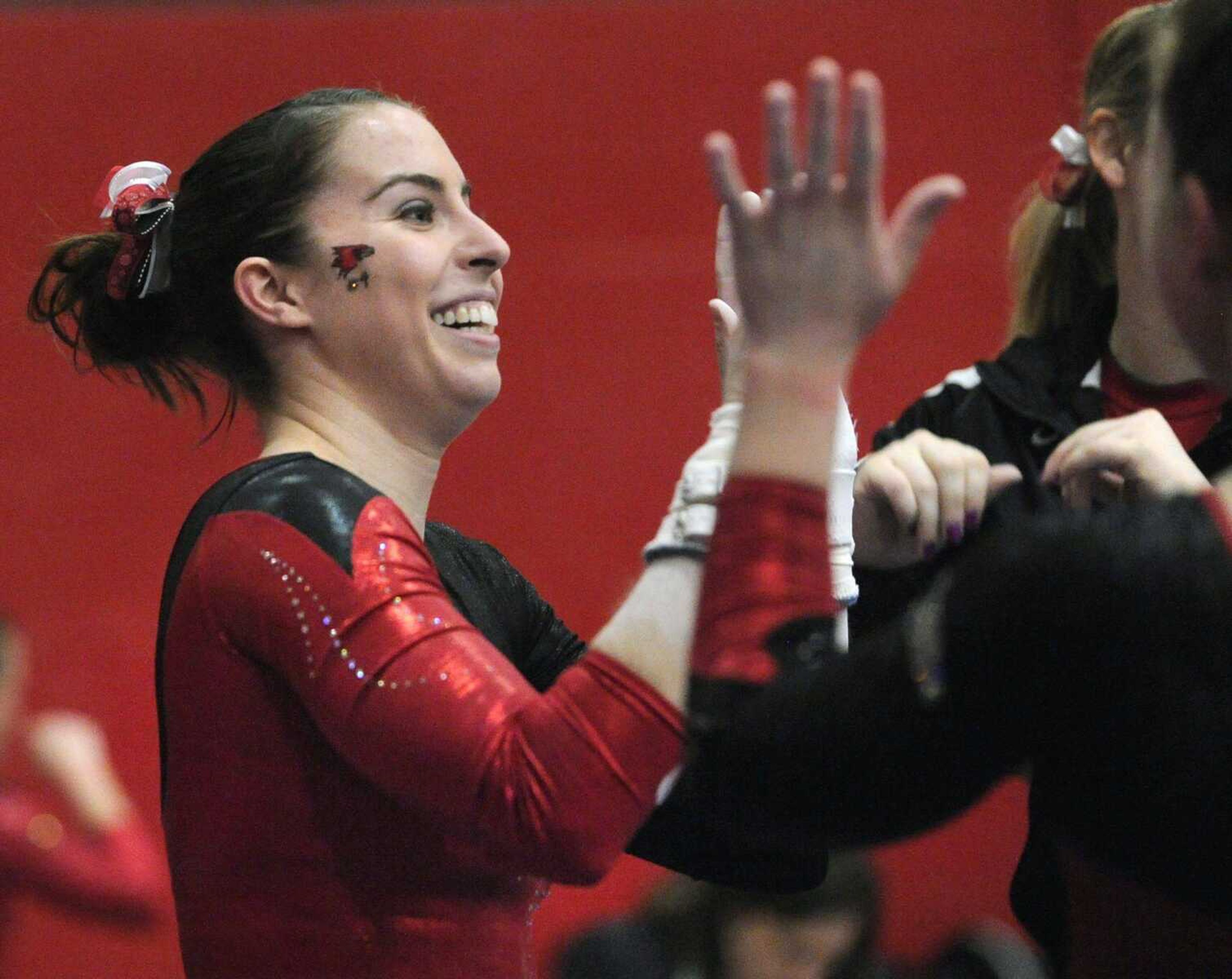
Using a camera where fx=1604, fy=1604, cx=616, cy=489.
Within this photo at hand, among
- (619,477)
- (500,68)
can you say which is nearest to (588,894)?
(619,477)

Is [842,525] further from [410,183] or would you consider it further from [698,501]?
[410,183]

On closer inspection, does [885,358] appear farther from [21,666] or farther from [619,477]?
[21,666]

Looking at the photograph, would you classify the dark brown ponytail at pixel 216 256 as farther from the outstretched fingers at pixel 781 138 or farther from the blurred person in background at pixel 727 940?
the blurred person in background at pixel 727 940

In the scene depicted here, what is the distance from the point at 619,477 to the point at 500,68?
77cm

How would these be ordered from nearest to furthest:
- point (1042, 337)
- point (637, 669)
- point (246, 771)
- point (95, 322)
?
point (637, 669) → point (246, 771) → point (95, 322) → point (1042, 337)

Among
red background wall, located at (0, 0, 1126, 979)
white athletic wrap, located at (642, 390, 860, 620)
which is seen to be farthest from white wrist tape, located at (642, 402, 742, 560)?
red background wall, located at (0, 0, 1126, 979)

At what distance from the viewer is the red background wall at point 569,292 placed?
287 cm

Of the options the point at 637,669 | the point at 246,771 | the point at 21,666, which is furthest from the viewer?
the point at 21,666

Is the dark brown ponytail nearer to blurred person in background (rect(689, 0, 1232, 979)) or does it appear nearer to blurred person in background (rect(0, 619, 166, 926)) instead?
blurred person in background (rect(689, 0, 1232, 979))

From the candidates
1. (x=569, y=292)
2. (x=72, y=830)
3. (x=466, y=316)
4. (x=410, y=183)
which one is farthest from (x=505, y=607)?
(x=72, y=830)

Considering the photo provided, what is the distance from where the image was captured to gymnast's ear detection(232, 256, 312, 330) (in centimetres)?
130

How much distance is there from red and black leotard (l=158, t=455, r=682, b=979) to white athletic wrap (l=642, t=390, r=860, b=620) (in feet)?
0.28

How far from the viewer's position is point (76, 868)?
9.14 feet

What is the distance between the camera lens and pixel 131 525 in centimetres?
289
